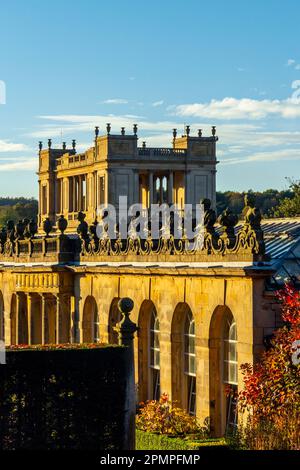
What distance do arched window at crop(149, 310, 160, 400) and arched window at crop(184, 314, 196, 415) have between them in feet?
7.63

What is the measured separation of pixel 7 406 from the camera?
28.7 metres

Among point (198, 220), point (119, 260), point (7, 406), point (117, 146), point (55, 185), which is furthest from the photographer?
point (55, 185)

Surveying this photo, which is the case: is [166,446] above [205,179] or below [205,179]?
below

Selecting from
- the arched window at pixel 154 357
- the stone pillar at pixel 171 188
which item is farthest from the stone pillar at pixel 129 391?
the stone pillar at pixel 171 188

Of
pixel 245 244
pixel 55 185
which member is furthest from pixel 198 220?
pixel 55 185

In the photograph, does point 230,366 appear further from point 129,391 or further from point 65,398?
point 65,398

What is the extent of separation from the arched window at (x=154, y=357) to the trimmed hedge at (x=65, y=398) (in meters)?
12.1

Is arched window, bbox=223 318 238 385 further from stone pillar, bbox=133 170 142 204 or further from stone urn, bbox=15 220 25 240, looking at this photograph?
stone pillar, bbox=133 170 142 204

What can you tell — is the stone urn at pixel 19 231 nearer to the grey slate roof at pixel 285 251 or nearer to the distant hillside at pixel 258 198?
the grey slate roof at pixel 285 251

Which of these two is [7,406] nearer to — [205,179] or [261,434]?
[261,434]

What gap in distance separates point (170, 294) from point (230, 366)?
14.0 feet

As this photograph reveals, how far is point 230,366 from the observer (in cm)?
3622

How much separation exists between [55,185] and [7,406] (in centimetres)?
8991

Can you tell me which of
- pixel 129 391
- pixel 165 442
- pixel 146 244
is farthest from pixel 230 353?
pixel 146 244
